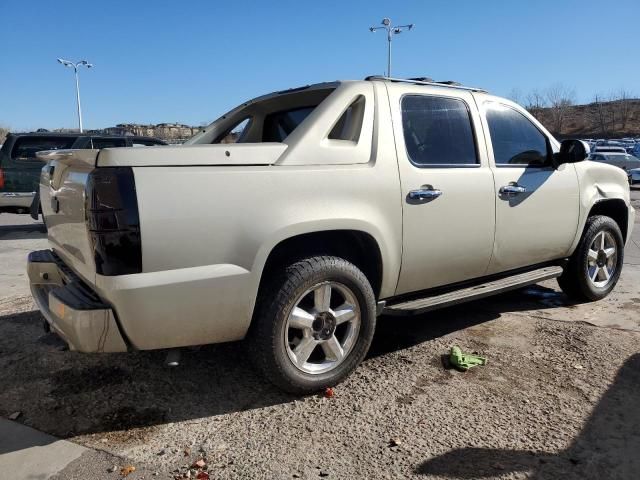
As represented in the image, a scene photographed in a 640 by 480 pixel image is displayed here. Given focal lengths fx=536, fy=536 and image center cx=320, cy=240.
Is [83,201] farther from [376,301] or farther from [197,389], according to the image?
[376,301]

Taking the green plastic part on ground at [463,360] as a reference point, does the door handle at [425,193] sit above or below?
above

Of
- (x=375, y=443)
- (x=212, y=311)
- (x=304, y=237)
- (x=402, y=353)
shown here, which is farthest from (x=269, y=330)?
(x=402, y=353)

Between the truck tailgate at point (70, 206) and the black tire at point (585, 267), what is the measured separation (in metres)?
4.07

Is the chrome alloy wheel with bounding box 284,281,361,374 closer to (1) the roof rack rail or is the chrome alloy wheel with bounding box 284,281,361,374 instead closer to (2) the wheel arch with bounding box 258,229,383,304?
(2) the wheel arch with bounding box 258,229,383,304

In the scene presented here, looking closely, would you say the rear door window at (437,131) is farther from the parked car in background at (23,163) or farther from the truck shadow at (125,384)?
the parked car in background at (23,163)

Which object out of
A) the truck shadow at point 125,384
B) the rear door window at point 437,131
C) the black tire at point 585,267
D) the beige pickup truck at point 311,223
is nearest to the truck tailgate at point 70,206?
the beige pickup truck at point 311,223

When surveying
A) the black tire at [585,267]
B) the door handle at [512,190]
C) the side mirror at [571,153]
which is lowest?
the black tire at [585,267]

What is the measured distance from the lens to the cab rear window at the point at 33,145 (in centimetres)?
1002

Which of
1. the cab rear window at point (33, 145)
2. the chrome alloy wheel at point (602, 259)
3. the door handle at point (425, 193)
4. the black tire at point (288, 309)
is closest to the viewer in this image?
the black tire at point (288, 309)

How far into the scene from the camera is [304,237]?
3141mm

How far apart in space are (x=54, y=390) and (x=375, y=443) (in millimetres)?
2027

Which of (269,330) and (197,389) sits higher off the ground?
(269,330)

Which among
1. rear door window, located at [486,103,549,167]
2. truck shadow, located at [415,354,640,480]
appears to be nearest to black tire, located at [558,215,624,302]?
rear door window, located at [486,103,549,167]

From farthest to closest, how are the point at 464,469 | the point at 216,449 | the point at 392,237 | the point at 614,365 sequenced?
the point at 614,365 → the point at 392,237 → the point at 216,449 → the point at 464,469
